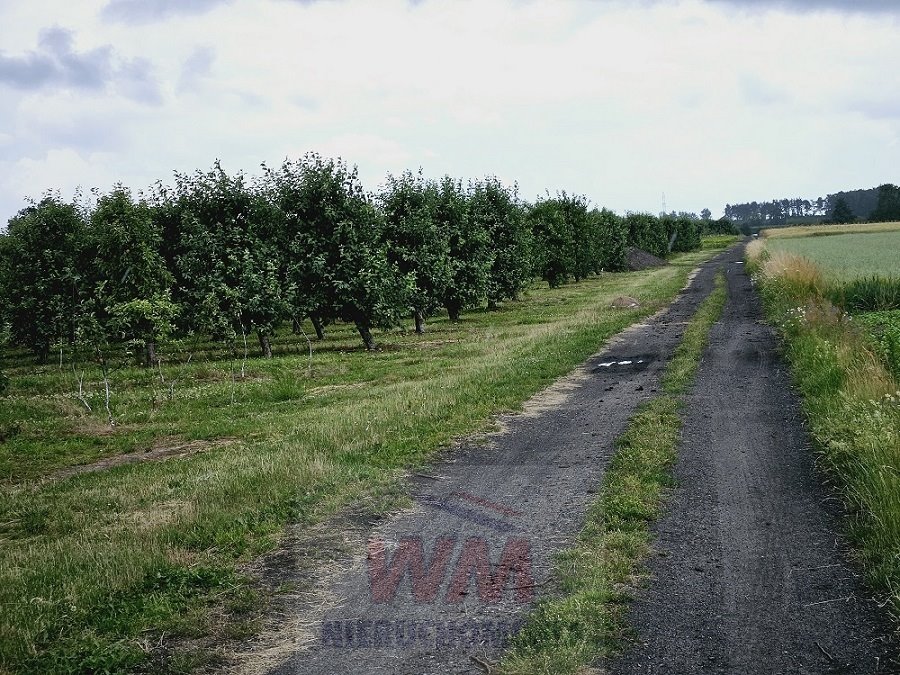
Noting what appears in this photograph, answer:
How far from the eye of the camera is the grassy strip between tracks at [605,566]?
4.61 metres

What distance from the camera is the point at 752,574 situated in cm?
571

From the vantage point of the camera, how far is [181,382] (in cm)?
2047

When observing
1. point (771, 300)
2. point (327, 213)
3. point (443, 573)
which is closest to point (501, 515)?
point (443, 573)

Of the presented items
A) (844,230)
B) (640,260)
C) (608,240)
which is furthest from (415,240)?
(844,230)

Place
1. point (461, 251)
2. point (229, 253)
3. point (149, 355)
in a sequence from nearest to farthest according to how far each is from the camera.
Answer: point (229, 253)
point (149, 355)
point (461, 251)

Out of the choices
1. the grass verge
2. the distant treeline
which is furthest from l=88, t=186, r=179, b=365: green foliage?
the grass verge

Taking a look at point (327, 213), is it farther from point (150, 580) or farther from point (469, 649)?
point (469, 649)

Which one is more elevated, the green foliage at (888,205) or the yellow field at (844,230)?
the green foliage at (888,205)

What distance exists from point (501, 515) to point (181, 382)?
15.7 metres

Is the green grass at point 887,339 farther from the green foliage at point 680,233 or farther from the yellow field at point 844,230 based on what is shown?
the yellow field at point 844,230

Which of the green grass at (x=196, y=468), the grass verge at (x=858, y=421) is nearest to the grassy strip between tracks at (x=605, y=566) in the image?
the grass verge at (x=858, y=421)

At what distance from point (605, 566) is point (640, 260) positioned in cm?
7103

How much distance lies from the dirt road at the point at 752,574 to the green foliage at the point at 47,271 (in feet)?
88.3

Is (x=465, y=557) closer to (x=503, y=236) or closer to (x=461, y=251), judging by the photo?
(x=461, y=251)
